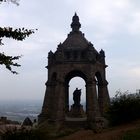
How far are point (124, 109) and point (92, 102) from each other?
6.50 m

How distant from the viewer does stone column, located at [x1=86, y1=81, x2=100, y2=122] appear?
87.9 feet

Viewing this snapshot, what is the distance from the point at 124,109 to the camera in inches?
818

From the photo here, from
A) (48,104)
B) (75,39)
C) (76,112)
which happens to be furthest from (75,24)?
(76,112)

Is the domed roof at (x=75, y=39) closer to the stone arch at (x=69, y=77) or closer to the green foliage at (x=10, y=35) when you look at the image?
the stone arch at (x=69, y=77)

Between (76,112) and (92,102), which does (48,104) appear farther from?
(92,102)

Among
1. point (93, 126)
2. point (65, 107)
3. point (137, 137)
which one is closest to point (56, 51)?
point (65, 107)

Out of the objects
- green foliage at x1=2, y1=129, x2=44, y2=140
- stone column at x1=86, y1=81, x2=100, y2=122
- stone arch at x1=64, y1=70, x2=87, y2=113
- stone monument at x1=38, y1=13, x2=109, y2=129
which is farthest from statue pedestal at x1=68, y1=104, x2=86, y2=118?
green foliage at x1=2, y1=129, x2=44, y2=140

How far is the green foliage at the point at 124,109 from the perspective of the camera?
20.7 m

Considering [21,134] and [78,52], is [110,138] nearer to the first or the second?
[21,134]

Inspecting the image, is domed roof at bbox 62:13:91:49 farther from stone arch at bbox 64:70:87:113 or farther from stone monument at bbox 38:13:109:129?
stone arch at bbox 64:70:87:113

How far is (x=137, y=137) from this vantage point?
15.7m

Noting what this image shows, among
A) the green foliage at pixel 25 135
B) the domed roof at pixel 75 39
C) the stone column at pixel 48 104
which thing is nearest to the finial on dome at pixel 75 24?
the domed roof at pixel 75 39

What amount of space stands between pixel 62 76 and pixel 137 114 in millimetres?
8232

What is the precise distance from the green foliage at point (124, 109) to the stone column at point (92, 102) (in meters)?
5.33
